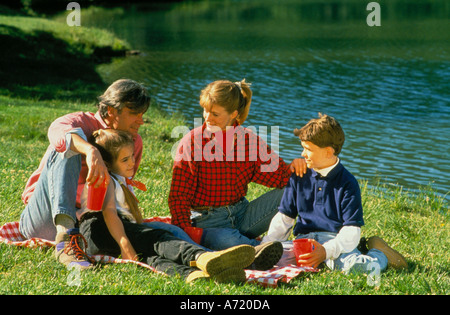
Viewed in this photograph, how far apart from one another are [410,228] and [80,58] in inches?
806

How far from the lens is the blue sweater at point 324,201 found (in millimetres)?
4543

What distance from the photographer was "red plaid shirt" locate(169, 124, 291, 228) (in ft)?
16.0

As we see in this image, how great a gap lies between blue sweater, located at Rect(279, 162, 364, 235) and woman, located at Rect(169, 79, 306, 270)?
146mm

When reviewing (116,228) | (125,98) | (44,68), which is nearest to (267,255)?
(116,228)

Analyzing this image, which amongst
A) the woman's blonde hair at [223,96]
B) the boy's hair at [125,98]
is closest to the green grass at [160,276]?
the boy's hair at [125,98]

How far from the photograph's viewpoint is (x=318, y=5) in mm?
45406

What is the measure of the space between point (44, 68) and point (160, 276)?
18221 millimetres

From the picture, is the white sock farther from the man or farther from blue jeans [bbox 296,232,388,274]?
blue jeans [bbox 296,232,388,274]

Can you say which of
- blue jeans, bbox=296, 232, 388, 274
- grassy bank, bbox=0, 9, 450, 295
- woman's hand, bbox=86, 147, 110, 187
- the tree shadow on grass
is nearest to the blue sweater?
blue jeans, bbox=296, 232, 388, 274

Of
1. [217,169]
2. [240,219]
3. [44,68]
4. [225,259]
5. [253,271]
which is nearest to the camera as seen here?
[225,259]

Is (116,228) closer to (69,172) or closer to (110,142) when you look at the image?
(69,172)

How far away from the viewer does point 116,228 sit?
4.39 metres
